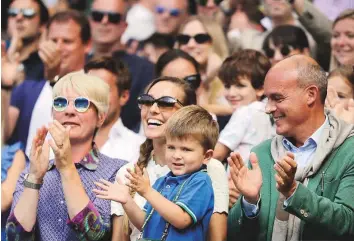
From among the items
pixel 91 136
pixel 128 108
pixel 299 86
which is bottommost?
pixel 128 108

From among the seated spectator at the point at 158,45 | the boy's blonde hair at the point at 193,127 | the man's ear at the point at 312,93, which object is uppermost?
the man's ear at the point at 312,93

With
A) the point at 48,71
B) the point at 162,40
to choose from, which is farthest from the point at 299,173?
the point at 162,40

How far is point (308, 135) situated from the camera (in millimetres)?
5996

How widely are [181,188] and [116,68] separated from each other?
240cm

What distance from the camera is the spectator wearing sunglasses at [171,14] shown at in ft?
34.4

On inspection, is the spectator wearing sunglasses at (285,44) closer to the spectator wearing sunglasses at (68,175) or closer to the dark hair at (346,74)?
the dark hair at (346,74)

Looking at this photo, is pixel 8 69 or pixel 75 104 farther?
pixel 8 69

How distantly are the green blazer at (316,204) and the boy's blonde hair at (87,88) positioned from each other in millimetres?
1073

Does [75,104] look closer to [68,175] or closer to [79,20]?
[68,175]

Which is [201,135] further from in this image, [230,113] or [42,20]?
[42,20]

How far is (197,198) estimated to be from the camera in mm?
5660

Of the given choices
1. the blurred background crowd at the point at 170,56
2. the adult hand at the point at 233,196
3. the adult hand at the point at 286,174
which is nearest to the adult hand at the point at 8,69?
the blurred background crowd at the point at 170,56

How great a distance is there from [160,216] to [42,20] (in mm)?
5152

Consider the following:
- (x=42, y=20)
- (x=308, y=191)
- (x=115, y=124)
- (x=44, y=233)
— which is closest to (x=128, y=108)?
(x=115, y=124)
